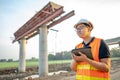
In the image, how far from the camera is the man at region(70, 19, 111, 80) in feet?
6.95

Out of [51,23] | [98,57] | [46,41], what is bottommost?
[98,57]

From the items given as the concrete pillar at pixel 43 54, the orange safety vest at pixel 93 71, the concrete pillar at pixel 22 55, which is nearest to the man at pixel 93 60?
the orange safety vest at pixel 93 71

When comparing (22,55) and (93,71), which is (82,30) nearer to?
(93,71)

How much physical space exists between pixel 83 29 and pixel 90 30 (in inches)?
5.4

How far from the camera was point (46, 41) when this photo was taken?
1730 centimetres

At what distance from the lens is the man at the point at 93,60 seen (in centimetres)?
212

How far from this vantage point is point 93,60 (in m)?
2.18

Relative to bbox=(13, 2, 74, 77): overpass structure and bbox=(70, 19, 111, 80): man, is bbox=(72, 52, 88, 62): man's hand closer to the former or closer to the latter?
bbox=(70, 19, 111, 80): man

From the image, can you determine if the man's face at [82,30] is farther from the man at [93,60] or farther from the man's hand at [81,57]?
the man's hand at [81,57]

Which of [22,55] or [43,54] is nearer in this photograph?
[43,54]

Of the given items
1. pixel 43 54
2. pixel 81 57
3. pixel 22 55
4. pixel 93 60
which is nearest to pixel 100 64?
pixel 93 60

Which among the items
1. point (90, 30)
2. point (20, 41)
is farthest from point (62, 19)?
point (90, 30)

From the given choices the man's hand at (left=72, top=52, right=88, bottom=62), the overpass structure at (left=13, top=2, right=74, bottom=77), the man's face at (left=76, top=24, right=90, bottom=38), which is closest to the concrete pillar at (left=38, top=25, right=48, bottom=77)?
the overpass structure at (left=13, top=2, right=74, bottom=77)

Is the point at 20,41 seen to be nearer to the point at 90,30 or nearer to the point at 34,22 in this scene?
the point at 34,22
